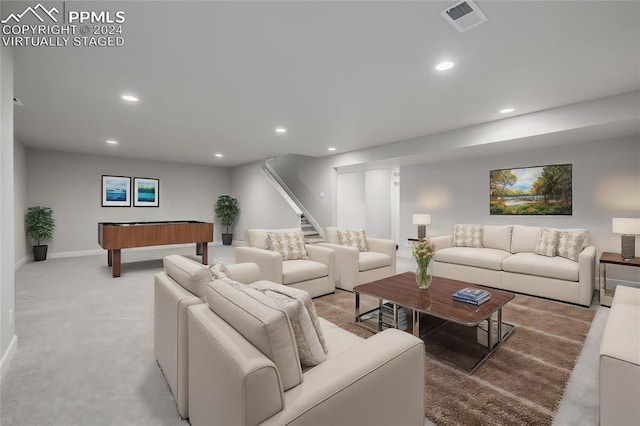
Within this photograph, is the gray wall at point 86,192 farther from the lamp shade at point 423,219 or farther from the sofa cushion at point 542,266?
the sofa cushion at point 542,266

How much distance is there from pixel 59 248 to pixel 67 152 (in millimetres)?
2205

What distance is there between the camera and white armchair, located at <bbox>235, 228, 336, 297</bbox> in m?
3.41

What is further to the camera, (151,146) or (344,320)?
(151,146)

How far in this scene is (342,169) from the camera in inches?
278

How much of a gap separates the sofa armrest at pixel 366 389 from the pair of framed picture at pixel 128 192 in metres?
8.14

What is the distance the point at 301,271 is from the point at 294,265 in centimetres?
16

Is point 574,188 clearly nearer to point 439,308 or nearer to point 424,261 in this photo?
point 424,261

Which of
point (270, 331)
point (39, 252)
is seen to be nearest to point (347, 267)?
point (270, 331)

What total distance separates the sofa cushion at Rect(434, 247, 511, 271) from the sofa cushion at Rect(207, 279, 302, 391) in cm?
396

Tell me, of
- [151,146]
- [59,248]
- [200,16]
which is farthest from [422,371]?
[59,248]

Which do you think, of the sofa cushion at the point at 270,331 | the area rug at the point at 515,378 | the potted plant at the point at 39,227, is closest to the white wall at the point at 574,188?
the area rug at the point at 515,378

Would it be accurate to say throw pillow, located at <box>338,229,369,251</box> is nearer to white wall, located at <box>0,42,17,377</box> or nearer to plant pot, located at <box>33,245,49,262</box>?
white wall, located at <box>0,42,17,377</box>

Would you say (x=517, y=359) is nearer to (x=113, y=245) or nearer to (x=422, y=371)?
(x=422, y=371)

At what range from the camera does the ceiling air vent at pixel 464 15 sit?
6.13 feet
